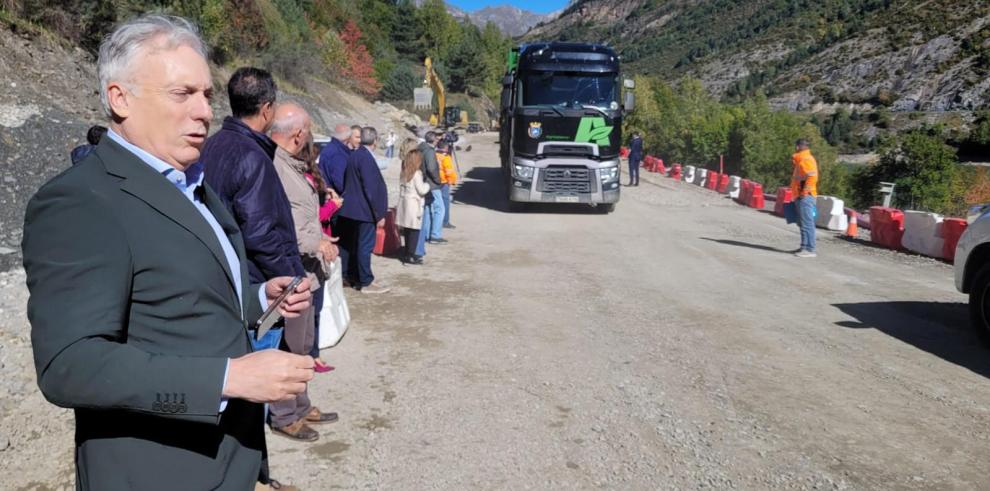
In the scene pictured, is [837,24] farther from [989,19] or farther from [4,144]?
[4,144]

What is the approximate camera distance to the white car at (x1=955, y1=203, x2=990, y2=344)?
254 inches

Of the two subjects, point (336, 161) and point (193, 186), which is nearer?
point (193, 186)

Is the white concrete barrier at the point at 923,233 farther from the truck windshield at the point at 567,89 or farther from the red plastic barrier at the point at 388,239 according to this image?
the red plastic barrier at the point at 388,239

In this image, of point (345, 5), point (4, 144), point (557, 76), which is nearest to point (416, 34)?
point (345, 5)

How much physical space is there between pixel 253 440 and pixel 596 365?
421cm

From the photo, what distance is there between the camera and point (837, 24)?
98.7m

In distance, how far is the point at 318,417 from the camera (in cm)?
453

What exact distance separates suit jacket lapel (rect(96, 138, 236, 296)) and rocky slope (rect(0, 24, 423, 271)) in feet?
22.8

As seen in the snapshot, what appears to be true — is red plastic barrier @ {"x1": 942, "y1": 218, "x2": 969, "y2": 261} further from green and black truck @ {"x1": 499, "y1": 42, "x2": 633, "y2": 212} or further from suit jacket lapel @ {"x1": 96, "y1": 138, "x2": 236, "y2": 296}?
suit jacket lapel @ {"x1": 96, "y1": 138, "x2": 236, "y2": 296}

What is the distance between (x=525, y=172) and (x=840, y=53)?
3576 inches

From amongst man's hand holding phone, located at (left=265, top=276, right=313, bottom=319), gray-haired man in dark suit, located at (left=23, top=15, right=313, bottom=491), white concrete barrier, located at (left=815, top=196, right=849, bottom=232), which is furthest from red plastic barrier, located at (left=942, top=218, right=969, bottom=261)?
gray-haired man in dark suit, located at (left=23, top=15, right=313, bottom=491)

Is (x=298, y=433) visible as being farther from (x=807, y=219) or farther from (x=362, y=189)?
(x=807, y=219)

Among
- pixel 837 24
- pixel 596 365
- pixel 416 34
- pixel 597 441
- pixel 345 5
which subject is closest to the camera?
pixel 597 441

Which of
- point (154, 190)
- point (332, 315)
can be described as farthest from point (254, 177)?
point (332, 315)
